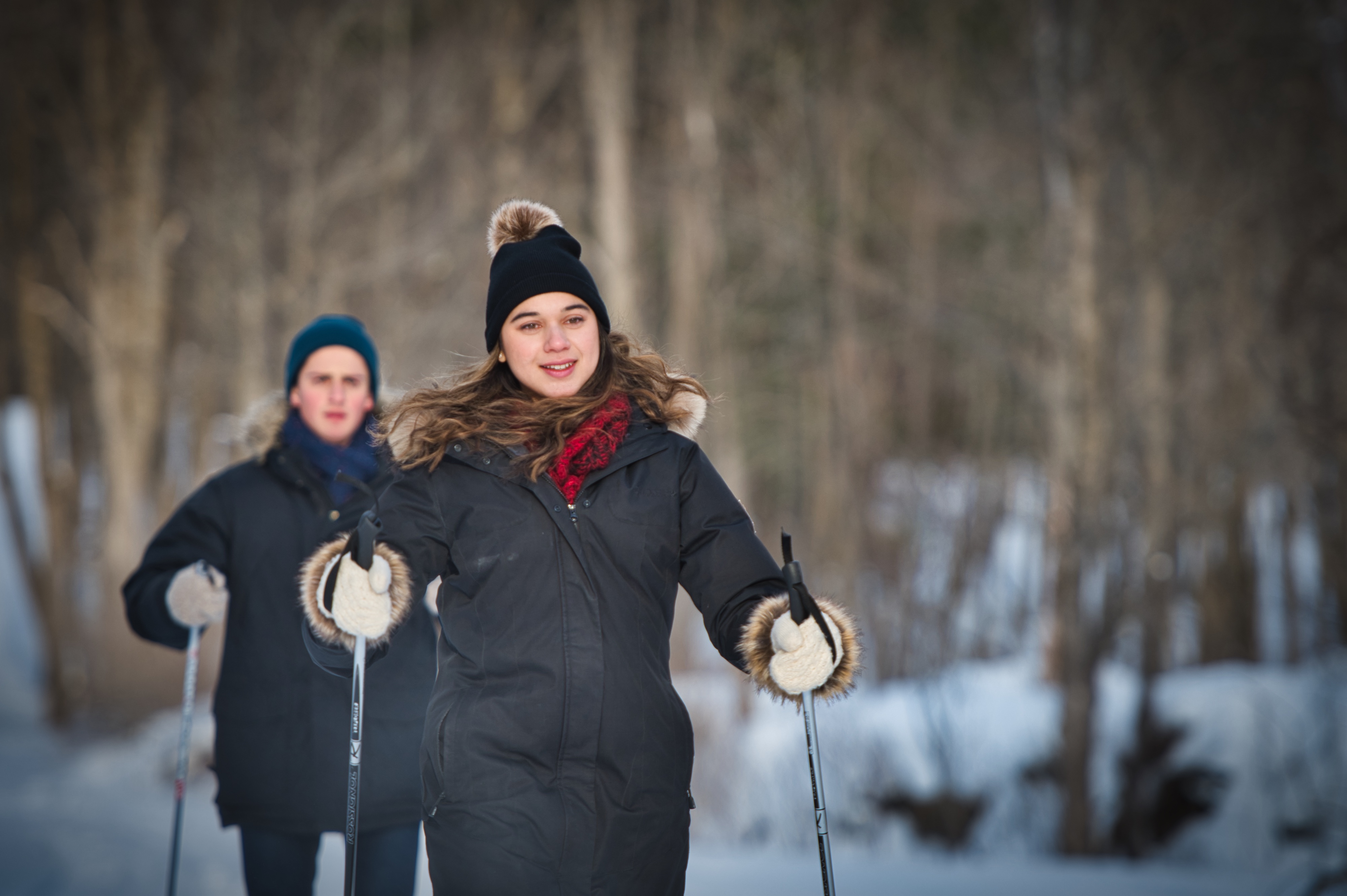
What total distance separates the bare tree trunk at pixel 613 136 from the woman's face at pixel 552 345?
7.11 m

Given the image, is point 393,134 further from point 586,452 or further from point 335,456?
point 586,452

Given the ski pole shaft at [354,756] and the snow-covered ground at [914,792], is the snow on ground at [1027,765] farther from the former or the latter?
the ski pole shaft at [354,756]

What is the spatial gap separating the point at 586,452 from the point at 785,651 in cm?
53

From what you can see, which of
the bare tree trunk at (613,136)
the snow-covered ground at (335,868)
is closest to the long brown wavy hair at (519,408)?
the snow-covered ground at (335,868)

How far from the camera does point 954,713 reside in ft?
24.6

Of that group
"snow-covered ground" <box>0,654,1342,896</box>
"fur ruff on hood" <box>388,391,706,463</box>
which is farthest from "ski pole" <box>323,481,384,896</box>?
"snow-covered ground" <box>0,654,1342,896</box>

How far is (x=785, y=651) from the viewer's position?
1875 mm

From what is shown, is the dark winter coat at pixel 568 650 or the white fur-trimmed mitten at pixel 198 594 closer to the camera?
the dark winter coat at pixel 568 650

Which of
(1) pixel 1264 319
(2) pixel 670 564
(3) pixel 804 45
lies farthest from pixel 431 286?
(2) pixel 670 564

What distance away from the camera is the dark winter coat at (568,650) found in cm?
179

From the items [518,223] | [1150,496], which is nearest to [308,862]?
[518,223]

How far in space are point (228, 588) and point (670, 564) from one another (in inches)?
62.0

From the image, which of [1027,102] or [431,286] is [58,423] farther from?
[1027,102]

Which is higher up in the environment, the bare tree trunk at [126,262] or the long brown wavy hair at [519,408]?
the bare tree trunk at [126,262]
